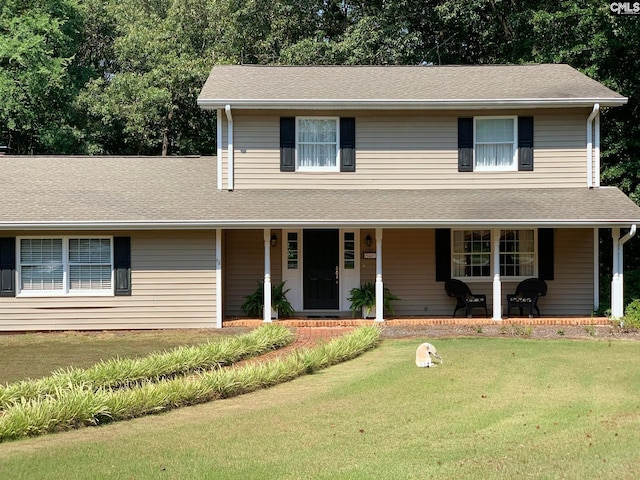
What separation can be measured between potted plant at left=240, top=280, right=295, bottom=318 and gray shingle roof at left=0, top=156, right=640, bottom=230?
2003 mm

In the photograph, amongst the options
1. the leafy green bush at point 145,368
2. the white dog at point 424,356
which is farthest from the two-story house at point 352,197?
the white dog at point 424,356

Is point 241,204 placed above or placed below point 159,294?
above

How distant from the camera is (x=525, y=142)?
17609 millimetres

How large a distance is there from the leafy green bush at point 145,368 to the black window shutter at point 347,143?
5.36m

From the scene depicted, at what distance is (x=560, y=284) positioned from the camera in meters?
17.8

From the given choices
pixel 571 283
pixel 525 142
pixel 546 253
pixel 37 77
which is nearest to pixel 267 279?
pixel 546 253

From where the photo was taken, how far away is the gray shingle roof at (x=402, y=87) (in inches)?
677

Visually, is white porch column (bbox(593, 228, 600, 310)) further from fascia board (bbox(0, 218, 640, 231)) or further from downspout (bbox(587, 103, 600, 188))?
fascia board (bbox(0, 218, 640, 231))

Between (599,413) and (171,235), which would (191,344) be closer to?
(171,235)

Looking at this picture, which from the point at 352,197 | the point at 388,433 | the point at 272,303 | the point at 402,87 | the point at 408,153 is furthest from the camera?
the point at 402,87

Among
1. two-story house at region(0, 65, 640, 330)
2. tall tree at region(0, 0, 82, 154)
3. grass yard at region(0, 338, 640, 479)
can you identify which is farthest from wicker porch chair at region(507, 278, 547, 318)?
tall tree at region(0, 0, 82, 154)

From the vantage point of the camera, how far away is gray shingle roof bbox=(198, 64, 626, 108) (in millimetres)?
17188

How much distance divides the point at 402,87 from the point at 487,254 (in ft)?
14.9

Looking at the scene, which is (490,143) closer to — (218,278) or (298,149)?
(298,149)
